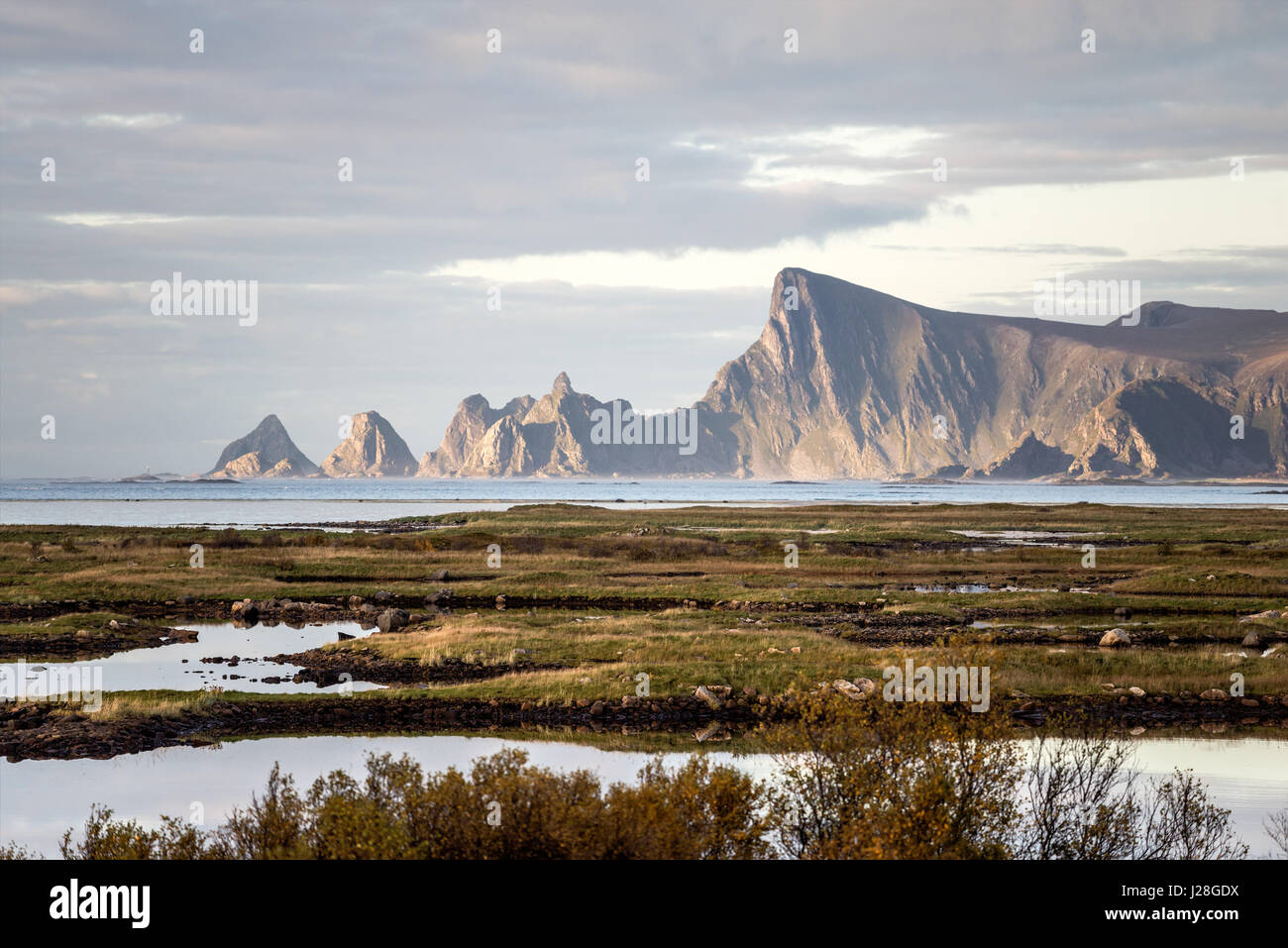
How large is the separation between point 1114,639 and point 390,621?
2950 cm

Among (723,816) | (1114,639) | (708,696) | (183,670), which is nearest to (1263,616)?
(1114,639)

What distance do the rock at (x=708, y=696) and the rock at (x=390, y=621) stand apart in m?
17.9

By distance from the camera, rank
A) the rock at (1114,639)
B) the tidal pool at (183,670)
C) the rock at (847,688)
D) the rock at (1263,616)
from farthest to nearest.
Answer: the rock at (1263,616)
the rock at (1114,639)
the tidal pool at (183,670)
the rock at (847,688)

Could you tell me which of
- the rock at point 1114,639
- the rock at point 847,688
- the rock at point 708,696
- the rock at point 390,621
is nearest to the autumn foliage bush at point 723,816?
the rock at point 847,688

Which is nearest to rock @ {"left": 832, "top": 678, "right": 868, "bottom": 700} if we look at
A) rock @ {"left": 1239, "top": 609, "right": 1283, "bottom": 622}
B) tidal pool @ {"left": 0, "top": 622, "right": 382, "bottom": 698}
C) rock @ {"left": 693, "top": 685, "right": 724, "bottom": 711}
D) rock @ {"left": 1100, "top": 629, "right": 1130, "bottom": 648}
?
rock @ {"left": 693, "top": 685, "right": 724, "bottom": 711}

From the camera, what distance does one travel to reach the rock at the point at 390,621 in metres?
45.8

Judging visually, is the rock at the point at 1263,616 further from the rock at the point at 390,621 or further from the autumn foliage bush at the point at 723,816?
the rock at the point at 390,621

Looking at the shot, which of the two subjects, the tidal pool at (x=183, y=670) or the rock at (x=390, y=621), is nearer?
the tidal pool at (x=183, y=670)

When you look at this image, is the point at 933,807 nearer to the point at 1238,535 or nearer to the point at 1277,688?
the point at 1277,688

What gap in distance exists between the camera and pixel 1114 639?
41.6 metres

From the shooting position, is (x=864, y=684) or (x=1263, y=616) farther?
(x=1263, y=616)

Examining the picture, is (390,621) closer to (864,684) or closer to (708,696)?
(708,696)
